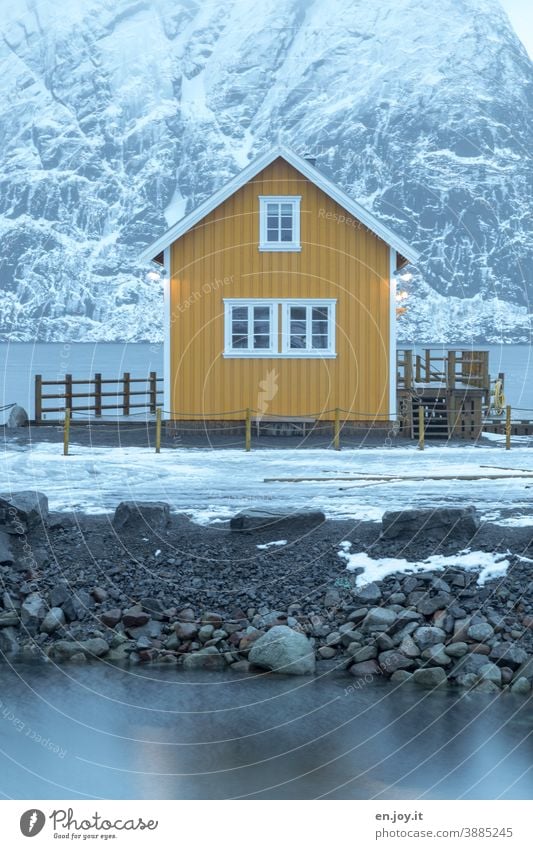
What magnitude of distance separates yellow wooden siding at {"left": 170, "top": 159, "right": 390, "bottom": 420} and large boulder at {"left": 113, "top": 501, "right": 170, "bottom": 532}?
503 inches

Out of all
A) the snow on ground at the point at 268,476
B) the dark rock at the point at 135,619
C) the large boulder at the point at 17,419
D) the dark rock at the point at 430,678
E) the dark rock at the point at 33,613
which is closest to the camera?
→ the dark rock at the point at 430,678

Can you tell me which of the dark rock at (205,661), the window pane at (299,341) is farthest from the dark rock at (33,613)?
the window pane at (299,341)

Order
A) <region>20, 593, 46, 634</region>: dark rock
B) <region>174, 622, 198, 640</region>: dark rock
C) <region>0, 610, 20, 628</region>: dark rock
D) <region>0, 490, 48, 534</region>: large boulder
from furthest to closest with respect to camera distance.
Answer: <region>0, 490, 48, 534</region>: large boulder → <region>0, 610, 20, 628</region>: dark rock → <region>20, 593, 46, 634</region>: dark rock → <region>174, 622, 198, 640</region>: dark rock

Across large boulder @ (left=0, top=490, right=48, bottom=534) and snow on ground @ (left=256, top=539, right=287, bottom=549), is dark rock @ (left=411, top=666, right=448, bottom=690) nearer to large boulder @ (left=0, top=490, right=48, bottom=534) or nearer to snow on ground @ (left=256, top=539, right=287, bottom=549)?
snow on ground @ (left=256, top=539, right=287, bottom=549)

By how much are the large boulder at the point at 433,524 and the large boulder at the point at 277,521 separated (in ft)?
3.96

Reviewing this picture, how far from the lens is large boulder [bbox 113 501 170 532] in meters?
19.6

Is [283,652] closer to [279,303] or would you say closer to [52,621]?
[52,621]

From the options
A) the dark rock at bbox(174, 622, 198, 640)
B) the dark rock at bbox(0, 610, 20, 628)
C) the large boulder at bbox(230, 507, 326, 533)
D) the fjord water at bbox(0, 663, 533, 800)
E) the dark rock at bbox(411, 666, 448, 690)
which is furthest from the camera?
the large boulder at bbox(230, 507, 326, 533)

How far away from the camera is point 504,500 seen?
71.2ft

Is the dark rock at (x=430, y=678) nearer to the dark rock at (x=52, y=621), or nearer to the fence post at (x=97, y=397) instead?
the dark rock at (x=52, y=621)

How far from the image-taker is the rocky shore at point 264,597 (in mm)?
16469

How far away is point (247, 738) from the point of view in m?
14.7

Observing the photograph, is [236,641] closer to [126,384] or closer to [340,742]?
[340,742]

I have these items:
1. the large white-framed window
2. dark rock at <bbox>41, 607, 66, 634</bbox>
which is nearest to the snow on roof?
the large white-framed window
